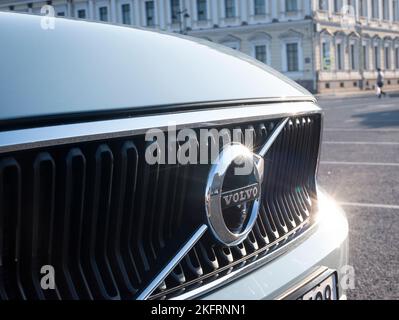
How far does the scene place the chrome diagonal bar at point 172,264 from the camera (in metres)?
1.14

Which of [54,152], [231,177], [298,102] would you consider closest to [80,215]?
[54,152]

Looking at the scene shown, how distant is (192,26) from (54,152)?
4208cm

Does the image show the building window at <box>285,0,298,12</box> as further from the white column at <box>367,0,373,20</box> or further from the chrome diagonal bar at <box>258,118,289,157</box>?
the chrome diagonal bar at <box>258,118,289,157</box>

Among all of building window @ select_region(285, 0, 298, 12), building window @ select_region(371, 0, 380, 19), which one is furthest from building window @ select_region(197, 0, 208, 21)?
building window @ select_region(371, 0, 380, 19)

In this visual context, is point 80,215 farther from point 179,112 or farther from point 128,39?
point 128,39

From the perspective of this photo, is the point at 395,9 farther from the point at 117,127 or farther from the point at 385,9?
the point at 117,127

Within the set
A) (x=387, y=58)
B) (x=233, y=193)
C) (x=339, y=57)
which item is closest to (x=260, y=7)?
(x=339, y=57)

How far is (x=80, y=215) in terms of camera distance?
3.44ft

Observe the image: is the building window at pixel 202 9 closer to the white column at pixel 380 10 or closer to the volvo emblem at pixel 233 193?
the white column at pixel 380 10

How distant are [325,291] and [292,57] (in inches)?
1531

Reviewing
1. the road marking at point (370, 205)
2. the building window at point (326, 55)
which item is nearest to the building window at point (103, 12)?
the building window at point (326, 55)

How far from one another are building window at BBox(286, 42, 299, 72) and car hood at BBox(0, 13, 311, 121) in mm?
38137

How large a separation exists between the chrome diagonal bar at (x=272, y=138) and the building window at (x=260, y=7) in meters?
39.7

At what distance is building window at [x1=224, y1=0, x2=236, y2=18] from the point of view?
4022 cm
